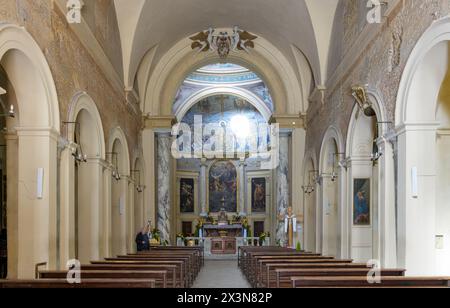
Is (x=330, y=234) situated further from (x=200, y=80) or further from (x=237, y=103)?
(x=237, y=103)

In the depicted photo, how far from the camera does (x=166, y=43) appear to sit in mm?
21781

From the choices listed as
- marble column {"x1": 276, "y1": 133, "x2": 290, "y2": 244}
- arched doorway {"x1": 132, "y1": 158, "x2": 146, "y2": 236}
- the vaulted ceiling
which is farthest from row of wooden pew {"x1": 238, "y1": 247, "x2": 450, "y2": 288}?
marble column {"x1": 276, "y1": 133, "x2": 290, "y2": 244}


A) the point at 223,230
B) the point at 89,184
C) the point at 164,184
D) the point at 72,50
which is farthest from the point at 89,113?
the point at 223,230

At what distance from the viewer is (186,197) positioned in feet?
105

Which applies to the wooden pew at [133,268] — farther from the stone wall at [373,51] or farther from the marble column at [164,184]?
the marble column at [164,184]

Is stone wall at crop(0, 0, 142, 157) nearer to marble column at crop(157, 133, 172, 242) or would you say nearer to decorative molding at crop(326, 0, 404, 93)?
marble column at crop(157, 133, 172, 242)

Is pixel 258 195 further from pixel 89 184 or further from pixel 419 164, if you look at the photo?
pixel 419 164

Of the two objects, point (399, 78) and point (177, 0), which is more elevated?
point (177, 0)

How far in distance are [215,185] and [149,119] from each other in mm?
10330

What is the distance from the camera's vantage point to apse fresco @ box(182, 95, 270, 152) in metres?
32.4

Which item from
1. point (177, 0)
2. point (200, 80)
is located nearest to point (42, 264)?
point (177, 0)

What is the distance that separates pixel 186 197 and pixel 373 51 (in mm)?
21132

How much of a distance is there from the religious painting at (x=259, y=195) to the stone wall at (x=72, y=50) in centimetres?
1481

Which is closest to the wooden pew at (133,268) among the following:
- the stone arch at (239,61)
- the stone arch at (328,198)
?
the stone arch at (328,198)
